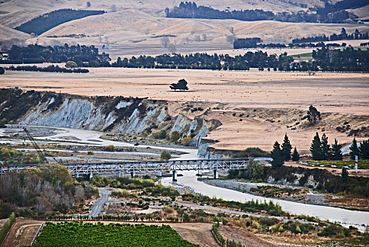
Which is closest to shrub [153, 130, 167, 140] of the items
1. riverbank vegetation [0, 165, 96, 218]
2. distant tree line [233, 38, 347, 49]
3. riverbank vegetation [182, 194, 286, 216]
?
riverbank vegetation [182, 194, 286, 216]

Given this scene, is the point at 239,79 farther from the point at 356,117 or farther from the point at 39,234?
the point at 39,234

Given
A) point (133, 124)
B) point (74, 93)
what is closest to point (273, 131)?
point (133, 124)

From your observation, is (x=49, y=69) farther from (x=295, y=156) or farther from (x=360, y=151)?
(x=360, y=151)

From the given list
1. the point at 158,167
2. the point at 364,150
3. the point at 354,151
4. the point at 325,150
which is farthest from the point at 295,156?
the point at 158,167

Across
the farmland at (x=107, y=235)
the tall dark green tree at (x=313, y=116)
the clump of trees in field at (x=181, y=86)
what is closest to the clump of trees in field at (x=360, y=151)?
the tall dark green tree at (x=313, y=116)

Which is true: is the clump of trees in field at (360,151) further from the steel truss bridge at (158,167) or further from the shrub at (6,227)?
the shrub at (6,227)

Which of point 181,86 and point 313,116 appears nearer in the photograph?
point 313,116
